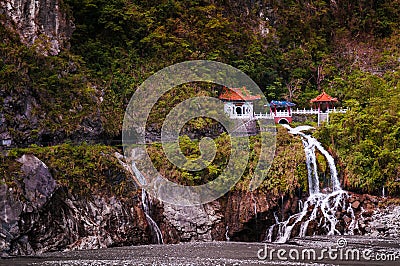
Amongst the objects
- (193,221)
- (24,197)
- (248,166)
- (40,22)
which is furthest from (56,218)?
(40,22)

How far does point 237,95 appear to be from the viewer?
34.0 m

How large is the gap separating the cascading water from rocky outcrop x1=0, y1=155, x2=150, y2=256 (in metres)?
5.96

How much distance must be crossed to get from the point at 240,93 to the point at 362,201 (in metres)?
10.8

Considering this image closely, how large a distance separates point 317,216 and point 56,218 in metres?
11.3

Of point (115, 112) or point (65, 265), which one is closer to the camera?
point (65, 265)

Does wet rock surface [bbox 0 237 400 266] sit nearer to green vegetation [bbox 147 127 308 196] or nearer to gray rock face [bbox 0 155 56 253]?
gray rock face [bbox 0 155 56 253]

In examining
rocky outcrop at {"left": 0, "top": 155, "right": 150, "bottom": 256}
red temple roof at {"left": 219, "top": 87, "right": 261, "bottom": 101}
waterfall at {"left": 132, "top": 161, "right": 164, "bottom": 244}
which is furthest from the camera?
red temple roof at {"left": 219, "top": 87, "right": 261, "bottom": 101}

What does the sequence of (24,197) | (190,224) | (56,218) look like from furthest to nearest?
(190,224) → (56,218) → (24,197)

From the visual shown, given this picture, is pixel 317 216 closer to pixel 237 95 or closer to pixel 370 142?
pixel 370 142

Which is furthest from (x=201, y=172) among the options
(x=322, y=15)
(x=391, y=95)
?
(x=322, y=15)

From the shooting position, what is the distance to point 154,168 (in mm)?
27219

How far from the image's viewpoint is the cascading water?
25.5 metres

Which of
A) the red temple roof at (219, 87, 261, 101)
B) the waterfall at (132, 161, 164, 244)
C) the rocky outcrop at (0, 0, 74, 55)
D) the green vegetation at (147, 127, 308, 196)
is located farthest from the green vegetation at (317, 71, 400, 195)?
the rocky outcrop at (0, 0, 74, 55)

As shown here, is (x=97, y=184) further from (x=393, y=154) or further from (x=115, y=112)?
(x=393, y=154)
